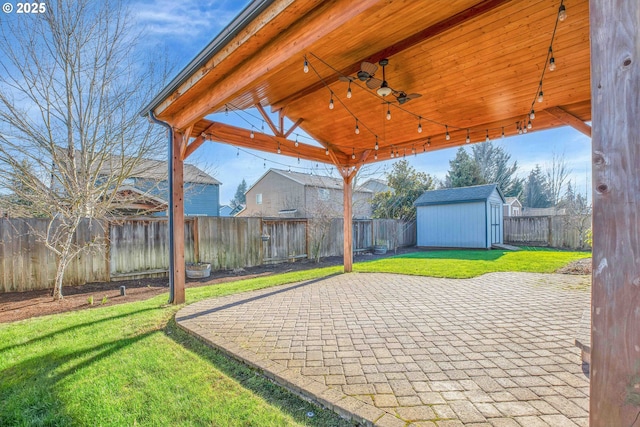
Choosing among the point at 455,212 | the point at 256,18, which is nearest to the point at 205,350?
the point at 256,18

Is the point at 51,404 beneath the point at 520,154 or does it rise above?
beneath

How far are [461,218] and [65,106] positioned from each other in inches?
557

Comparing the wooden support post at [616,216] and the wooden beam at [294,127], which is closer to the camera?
the wooden support post at [616,216]

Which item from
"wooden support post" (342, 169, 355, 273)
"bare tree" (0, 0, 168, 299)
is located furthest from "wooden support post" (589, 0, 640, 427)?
"bare tree" (0, 0, 168, 299)

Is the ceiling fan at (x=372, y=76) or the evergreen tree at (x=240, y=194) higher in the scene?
the evergreen tree at (x=240, y=194)

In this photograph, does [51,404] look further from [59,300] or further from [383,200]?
[383,200]

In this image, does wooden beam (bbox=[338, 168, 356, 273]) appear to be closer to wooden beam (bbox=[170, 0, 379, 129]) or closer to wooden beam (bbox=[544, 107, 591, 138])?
wooden beam (bbox=[544, 107, 591, 138])

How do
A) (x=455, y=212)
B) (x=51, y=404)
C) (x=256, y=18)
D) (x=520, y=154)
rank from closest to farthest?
(x=51, y=404) → (x=256, y=18) → (x=455, y=212) → (x=520, y=154)

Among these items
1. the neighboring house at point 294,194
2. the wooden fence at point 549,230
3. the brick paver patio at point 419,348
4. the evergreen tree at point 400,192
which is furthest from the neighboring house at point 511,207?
the brick paver patio at point 419,348

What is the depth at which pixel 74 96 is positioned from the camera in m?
5.57

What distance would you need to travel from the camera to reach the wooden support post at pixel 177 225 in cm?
448

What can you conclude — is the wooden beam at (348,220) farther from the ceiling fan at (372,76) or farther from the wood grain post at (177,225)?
the wood grain post at (177,225)

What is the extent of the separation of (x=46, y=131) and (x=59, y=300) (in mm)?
3068

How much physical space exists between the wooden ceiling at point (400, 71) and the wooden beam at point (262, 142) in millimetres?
24
